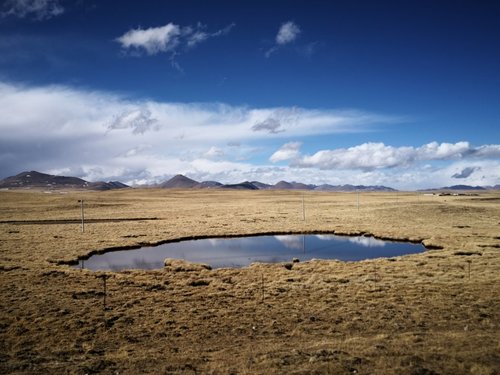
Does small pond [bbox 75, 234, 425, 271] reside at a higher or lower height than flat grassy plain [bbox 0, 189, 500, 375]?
lower

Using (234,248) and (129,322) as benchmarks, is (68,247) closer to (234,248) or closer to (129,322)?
(234,248)

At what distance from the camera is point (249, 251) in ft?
133

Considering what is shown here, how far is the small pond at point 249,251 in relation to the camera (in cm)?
3434

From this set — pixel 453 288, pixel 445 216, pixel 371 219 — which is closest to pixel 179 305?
pixel 453 288

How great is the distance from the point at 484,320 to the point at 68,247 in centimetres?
3746

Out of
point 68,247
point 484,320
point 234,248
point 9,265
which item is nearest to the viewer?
point 484,320

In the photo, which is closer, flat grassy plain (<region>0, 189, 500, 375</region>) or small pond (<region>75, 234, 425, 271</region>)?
flat grassy plain (<region>0, 189, 500, 375</region>)

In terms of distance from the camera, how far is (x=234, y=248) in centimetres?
4244

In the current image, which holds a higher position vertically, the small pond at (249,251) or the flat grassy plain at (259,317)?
the flat grassy plain at (259,317)

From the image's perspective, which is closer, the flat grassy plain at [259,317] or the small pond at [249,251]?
the flat grassy plain at [259,317]

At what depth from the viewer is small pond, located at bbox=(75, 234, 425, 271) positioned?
3434 centimetres

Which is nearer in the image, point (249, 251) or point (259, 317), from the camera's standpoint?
point (259, 317)

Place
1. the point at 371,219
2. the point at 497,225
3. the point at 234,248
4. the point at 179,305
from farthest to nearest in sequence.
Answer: the point at 371,219
the point at 497,225
the point at 234,248
the point at 179,305

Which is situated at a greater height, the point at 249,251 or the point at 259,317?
the point at 259,317
